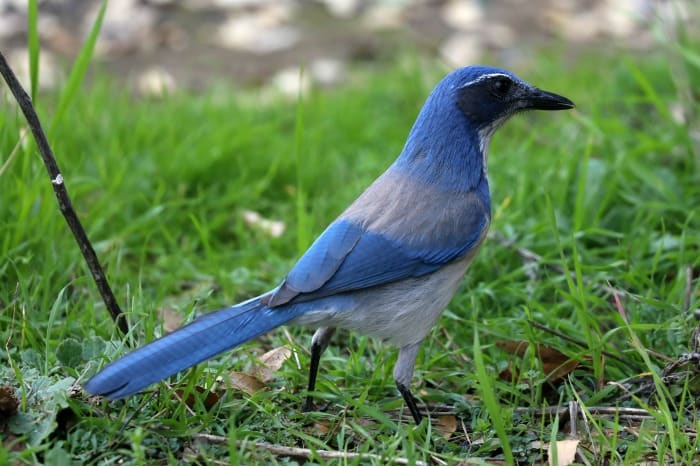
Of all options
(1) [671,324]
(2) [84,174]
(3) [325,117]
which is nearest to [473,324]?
(1) [671,324]

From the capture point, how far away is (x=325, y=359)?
3773 millimetres

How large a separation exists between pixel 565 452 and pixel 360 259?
967 millimetres

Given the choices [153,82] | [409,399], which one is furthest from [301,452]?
[153,82]

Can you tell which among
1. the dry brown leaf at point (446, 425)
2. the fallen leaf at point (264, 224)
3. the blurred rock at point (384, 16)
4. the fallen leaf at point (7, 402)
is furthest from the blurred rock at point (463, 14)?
the fallen leaf at point (7, 402)

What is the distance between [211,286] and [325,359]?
2.86 feet

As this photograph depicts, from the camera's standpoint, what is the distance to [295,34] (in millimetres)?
8555

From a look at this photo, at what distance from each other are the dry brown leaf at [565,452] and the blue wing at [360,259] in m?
0.79

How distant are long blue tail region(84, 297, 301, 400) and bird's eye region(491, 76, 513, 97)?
1.26 metres

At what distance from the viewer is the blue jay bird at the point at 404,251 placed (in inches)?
124

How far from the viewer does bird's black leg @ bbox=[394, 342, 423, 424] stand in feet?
11.0

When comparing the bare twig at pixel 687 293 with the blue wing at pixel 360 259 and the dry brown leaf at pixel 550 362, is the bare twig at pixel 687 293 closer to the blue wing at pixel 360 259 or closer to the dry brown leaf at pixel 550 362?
the dry brown leaf at pixel 550 362

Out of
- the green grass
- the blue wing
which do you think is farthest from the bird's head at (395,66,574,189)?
the green grass

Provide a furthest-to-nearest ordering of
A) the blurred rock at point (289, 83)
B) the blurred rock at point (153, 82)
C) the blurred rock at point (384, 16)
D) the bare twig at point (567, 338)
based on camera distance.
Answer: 1. the blurred rock at point (384, 16)
2. the blurred rock at point (289, 83)
3. the blurred rock at point (153, 82)
4. the bare twig at point (567, 338)

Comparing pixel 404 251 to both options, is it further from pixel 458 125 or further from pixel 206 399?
pixel 206 399
